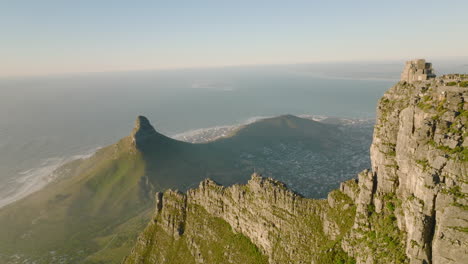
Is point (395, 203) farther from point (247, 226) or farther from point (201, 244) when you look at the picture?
point (201, 244)

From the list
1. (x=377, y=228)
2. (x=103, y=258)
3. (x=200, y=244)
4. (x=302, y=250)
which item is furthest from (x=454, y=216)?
(x=103, y=258)

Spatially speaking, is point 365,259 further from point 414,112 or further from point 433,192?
point 414,112

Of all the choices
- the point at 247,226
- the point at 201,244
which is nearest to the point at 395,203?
the point at 247,226

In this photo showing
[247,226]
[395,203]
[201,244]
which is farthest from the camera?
[201,244]

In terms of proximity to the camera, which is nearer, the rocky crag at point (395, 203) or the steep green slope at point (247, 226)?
the rocky crag at point (395, 203)

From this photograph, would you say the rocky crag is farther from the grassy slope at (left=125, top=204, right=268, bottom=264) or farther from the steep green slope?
the grassy slope at (left=125, top=204, right=268, bottom=264)

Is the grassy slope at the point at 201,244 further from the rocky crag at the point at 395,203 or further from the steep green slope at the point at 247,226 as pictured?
the rocky crag at the point at 395,203

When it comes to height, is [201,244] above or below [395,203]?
below

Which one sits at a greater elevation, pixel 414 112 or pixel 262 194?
pixel 414 112

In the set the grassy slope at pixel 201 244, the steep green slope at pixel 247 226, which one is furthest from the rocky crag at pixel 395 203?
the grassy slope at pixel 201 244
